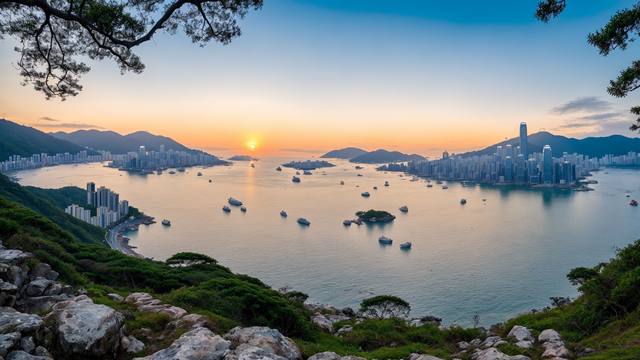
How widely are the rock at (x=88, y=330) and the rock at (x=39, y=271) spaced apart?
4.96 ft

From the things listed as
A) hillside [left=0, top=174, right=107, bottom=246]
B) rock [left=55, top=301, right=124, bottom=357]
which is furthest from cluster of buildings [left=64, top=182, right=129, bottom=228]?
rock [left=55, top=301, right=124, bottom=357]

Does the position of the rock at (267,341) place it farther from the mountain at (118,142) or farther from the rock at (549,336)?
the mountain at (118,142)

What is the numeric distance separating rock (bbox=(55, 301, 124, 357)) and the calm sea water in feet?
33.7

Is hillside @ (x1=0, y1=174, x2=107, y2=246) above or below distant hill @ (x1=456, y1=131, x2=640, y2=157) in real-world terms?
below

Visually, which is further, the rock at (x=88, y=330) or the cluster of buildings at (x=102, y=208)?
the cluster of buildings at (x=102, y=208)

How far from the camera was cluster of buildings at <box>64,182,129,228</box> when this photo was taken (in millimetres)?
22469

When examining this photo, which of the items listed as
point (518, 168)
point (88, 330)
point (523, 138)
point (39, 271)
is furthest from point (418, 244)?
point (523, 138)

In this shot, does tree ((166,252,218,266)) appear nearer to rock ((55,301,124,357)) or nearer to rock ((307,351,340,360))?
rock ((55,301,124,357))

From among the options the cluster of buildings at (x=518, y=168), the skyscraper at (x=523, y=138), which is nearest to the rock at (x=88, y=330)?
the cluster of buildings at (x=518, y=168)

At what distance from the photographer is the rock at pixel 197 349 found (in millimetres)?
1992

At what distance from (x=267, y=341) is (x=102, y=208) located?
26.3 m

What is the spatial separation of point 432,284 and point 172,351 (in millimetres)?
13231

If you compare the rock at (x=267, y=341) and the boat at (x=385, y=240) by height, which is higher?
the rock at (x=267, y=341)

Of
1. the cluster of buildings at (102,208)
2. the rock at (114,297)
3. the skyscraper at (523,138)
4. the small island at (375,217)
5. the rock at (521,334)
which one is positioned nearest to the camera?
the rock at (521,334)
